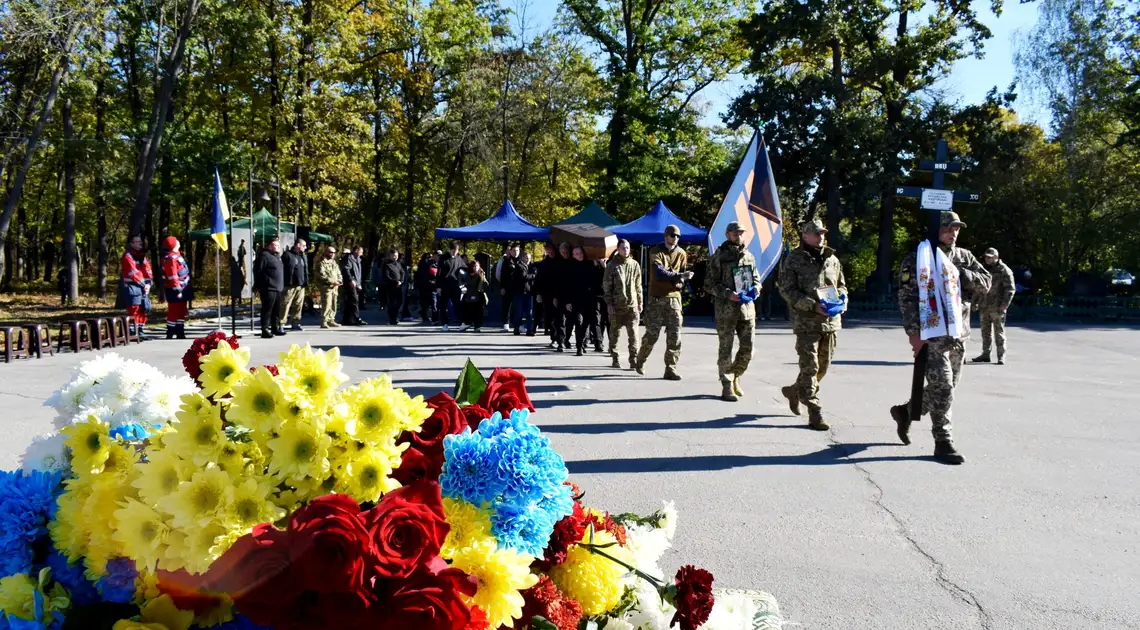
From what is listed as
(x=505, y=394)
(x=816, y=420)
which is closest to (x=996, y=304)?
(x=816, y=420)

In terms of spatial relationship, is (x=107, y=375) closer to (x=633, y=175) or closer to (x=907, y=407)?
(x=907, y=407)

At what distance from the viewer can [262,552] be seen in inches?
57.6

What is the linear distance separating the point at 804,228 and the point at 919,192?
1.18m

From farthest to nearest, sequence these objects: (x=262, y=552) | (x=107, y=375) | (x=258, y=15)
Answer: (x=258, y=15)
(x=107, y=375)
(x=262, y=552)

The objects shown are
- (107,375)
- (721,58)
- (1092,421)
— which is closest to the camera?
(107,375)

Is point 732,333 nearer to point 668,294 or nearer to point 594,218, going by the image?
point 668,294

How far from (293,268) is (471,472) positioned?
1797 cm

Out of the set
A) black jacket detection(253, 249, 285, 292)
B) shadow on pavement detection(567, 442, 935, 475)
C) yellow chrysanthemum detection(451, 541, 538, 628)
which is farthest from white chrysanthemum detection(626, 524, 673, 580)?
black jacket detection(253, 249, 285, 292)

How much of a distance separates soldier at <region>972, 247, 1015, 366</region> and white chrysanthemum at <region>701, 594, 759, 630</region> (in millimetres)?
13401

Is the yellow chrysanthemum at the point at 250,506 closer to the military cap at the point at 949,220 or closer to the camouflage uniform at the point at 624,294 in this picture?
the military cap at the point at 949,220

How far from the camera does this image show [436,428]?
6.22ft

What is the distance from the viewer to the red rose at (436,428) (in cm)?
185

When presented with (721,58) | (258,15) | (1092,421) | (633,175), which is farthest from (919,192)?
(721,58)

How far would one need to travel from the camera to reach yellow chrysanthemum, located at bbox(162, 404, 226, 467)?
1.63m
